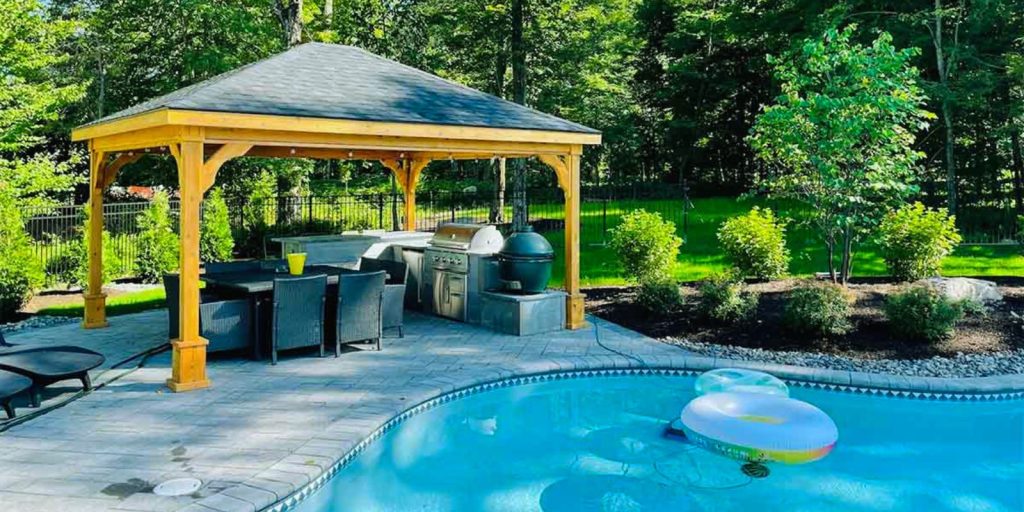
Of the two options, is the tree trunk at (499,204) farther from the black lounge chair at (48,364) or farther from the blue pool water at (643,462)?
the black lounge chair at (48,364)

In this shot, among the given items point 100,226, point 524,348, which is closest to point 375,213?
point 100,226

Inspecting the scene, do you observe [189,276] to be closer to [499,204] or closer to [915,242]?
[915,242]

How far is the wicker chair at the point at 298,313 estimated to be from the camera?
22.4 feet

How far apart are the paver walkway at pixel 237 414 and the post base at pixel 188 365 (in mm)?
107

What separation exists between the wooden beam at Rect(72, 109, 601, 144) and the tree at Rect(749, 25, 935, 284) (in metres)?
2.85

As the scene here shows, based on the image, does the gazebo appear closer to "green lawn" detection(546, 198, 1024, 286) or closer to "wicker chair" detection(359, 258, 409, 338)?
"wicker chair" detection(359, 258, 409, 338)

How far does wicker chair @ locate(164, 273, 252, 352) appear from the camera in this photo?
6.68 meters

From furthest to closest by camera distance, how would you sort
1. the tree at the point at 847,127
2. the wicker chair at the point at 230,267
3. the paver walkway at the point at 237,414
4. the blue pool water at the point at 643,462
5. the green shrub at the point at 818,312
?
the tree at the point at 847,127, the wicker chair at the point at 230,267, the green shrub at the point at 818,312, the blue pool water at the point at 643,462, the paver walkway at the point at 237,414

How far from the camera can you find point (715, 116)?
89.9ft

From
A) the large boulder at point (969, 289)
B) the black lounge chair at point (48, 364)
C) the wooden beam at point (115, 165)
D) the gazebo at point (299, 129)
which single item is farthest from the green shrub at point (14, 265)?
the large boulder at point (969, 289)

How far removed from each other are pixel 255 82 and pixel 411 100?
160cm

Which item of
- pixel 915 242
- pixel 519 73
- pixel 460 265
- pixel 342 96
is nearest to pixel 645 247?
pixel 460 265

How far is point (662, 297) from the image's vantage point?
8.95 m

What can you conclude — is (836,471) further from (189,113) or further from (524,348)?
(189,113)
